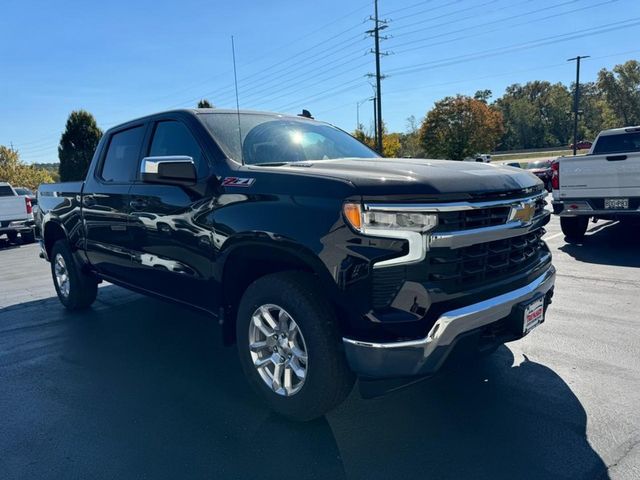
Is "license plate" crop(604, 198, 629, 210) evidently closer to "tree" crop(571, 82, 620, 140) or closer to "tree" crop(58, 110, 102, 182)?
"tree" crop(58, 110, 102, 182)

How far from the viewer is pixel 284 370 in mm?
3059

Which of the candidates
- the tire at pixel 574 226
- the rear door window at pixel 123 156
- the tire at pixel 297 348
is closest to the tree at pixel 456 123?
the tire at pixel 574 226

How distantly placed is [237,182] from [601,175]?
22.0ft

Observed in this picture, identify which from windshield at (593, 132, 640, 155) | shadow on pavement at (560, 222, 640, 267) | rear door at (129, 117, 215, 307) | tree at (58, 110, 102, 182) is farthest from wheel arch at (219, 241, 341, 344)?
tree at (58, 110, 102, 182)

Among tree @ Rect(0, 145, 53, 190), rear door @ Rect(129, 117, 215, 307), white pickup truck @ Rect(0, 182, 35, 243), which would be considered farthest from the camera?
tree @ Rect(0, 145, 53, 190)

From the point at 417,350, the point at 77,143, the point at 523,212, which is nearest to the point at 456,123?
the point at 77,143

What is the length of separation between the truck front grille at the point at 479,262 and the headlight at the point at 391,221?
0.14 meters

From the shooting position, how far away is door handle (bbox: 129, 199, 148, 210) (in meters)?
4.05

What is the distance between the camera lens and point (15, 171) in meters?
63.8

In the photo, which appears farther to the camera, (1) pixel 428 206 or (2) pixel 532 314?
(2) pixel 532 314

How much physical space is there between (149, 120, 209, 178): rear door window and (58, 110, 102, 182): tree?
27995mm

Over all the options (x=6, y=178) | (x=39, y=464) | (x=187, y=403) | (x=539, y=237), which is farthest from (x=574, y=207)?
(x=6, y=178)

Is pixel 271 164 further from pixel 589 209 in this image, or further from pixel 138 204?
pixel 589 209

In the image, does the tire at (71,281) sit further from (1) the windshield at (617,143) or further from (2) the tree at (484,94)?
(2) the tree at (484,94)
